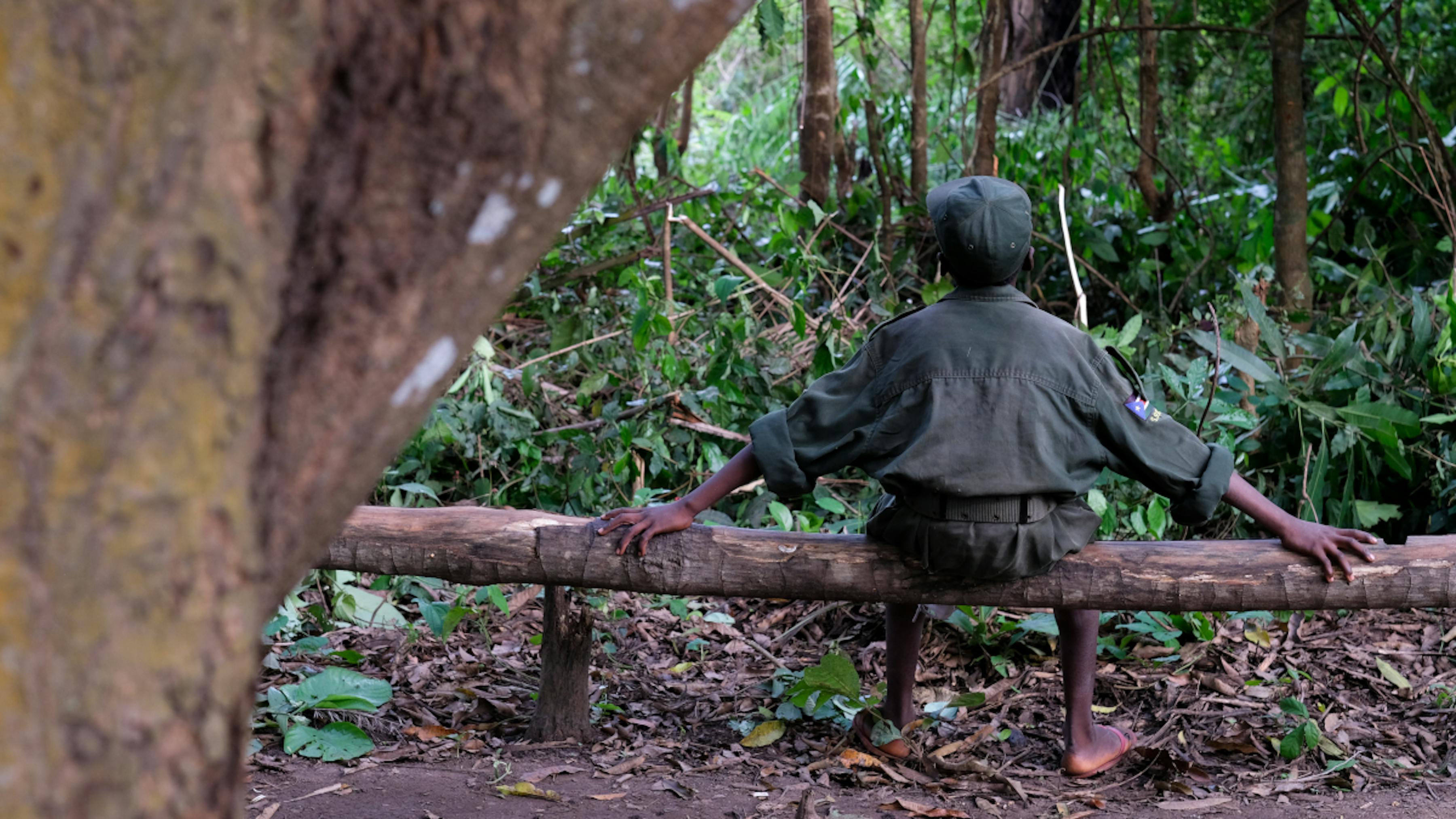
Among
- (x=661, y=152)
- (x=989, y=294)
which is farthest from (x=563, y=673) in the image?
(x=661, y=152)

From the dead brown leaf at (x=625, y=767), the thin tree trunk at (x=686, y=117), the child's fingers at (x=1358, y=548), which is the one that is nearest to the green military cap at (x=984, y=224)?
the child's fingers at (x=1358, y=548)

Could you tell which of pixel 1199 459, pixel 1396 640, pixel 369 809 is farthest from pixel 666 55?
pixel 1396 640

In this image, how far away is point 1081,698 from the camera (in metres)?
3.13

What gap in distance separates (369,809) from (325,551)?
0.64m

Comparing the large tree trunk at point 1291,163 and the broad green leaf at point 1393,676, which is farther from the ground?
the large tree trunk at point 1291,163

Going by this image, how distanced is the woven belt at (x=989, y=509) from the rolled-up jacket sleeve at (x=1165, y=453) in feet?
0.83

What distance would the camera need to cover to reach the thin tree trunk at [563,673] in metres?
3.22

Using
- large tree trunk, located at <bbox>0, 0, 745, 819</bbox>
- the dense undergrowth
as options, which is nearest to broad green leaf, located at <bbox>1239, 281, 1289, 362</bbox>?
the dense undergrowth

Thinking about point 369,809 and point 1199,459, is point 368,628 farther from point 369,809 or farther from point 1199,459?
point 1199,459

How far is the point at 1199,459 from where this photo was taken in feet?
8.85

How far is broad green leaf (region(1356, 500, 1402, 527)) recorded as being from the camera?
4.10m

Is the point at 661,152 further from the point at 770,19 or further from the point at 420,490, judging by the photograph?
the point at 420,490

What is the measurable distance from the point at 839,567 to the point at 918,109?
397 centimetres

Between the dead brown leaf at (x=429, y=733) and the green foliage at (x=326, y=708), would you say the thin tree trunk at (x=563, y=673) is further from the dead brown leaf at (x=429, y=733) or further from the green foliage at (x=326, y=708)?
the green foliage at (x=326, y=708)
